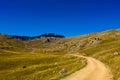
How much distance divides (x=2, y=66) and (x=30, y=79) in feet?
120

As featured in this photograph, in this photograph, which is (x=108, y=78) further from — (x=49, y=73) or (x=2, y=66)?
(x=2, y=66)

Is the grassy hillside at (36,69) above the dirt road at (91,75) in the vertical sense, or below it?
above

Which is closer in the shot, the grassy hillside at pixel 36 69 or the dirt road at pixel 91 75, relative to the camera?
the dirt road at pixel 91 75

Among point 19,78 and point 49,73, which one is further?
point 19,78

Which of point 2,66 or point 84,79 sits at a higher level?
point 2,66

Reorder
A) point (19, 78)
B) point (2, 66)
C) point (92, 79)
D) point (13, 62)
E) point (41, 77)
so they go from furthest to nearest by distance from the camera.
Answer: point (13, 62)
point (2, 66)
point (19, 78)
point (41, 77)
point (92, 79)

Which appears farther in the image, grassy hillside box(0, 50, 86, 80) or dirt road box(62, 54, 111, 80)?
grassy hillside box(0, 50, 86, 80)

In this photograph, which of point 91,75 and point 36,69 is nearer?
point 91,75

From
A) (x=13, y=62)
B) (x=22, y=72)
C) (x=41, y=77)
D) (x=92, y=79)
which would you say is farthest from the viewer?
(x=13, y=62)

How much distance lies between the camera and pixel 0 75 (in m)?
88.9

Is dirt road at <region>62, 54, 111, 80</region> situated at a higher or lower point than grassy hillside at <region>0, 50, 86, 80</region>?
lower

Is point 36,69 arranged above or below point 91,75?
above

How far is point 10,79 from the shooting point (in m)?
81.6

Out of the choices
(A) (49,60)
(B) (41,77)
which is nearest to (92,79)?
(B) (41,77)
